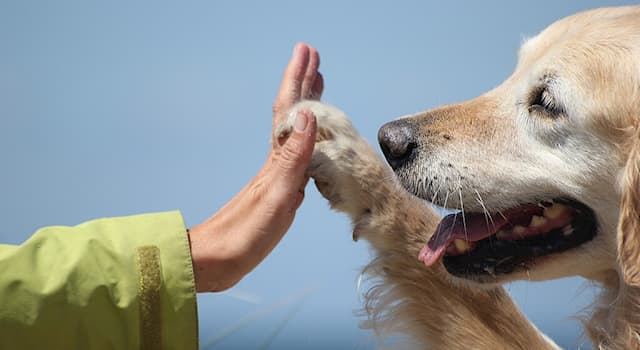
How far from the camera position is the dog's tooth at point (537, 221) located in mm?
1896

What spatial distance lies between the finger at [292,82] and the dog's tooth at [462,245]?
1.93ft

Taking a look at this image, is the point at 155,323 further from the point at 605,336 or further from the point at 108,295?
the point at 605,336

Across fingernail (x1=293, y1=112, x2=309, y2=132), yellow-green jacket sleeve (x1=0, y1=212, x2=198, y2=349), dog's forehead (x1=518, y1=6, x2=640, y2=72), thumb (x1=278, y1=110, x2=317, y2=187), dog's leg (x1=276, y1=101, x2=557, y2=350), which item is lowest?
dog's leg (x1=276, y1=101, x2=557, y2=350)

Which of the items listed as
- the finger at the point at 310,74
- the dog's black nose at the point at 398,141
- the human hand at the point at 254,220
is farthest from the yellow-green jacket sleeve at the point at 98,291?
the finger at the point at 310,74

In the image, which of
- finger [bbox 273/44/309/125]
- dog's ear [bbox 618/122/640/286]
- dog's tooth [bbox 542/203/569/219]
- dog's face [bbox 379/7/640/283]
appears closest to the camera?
dog's ear [bbox 618/122/640/286]

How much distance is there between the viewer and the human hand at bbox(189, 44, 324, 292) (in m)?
1.67

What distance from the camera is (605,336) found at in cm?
201

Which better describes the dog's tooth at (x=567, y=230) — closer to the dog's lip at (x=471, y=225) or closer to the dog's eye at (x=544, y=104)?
the dog's lip at (x=471, y=225)

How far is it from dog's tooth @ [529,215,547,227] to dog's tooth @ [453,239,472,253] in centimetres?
17

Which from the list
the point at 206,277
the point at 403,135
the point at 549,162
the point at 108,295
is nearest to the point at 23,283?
the point at 108,295

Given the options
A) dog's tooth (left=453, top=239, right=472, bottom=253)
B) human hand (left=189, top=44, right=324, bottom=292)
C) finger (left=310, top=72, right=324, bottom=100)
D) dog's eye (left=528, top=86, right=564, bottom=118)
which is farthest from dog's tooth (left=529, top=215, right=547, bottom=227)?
finger (left=310, top=72, right=324, bottom=100)

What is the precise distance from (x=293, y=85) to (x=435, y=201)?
53 centimetres

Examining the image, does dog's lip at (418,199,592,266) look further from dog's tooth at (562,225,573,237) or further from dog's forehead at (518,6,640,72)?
dog's forehead at (518,6,640,72)

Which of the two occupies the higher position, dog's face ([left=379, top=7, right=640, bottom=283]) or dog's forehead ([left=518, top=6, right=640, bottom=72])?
dog's forehead ([left=518, top=6, right=640, bottom=72])
